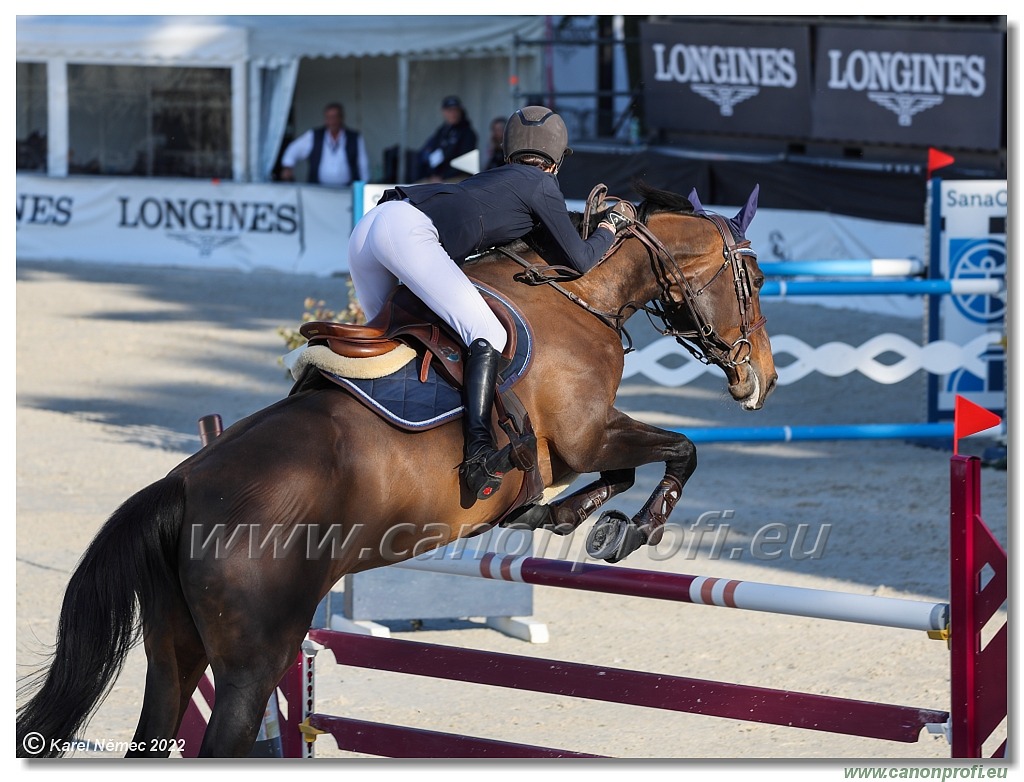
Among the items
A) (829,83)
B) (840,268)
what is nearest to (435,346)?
(840,268)

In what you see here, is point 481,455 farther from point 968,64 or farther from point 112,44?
point 112,44

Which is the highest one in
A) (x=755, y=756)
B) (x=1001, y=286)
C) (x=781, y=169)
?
(x=781, y=169)

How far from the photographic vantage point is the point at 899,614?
11.8 feet

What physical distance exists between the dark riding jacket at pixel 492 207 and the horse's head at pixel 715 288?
0.51 meters

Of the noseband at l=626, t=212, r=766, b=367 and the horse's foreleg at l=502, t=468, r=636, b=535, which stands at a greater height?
the noseband at l=626, t=212, r=766, b=367

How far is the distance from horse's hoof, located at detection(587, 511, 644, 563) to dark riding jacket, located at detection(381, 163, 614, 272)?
85 centimetres

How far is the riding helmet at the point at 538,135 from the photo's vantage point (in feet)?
13.5

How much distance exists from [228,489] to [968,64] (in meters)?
10.9

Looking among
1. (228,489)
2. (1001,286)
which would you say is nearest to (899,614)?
(228,489)

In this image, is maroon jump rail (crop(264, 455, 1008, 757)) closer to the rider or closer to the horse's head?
the rider

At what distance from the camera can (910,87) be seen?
13180 millimetres

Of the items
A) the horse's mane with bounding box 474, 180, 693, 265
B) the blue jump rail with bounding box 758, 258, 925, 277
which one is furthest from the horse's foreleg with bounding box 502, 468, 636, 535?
the blue jump rail with bounding box 758, 258, 925, 277

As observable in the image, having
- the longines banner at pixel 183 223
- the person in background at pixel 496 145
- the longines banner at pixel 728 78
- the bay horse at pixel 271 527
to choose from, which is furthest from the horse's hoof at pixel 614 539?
the longines banner at pixel 183 223

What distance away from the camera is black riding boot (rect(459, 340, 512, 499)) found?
3.70 metres
